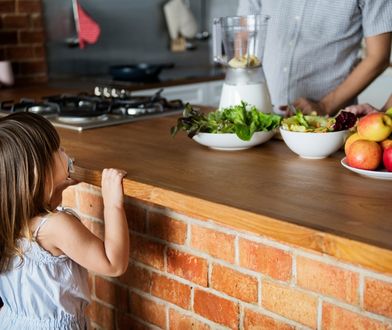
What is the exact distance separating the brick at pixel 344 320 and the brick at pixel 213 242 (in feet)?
0.87

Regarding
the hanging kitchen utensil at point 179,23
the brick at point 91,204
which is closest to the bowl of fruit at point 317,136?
the brick at point 91,204

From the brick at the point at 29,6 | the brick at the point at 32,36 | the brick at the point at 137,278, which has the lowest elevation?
the brick at the point at 137,278

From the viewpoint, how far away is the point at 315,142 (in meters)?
1.42

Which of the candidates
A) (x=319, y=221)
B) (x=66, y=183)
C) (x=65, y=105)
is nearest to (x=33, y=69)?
→ (x=65, y=105)

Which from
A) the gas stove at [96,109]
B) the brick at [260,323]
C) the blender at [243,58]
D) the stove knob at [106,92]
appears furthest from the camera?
the stove knob at [106,92]

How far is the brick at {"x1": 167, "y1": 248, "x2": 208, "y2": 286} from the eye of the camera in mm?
1523

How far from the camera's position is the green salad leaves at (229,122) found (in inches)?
60.9

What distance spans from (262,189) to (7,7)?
2.41 m

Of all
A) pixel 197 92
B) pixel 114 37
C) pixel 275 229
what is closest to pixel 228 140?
pixel 275 229

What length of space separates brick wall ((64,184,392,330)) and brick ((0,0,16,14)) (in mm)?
1698

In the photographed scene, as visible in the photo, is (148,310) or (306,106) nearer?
(148,310)

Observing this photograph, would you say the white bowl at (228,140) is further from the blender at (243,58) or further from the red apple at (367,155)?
the red apple at (367,155)

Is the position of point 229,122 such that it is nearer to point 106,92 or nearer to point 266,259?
point 266,259

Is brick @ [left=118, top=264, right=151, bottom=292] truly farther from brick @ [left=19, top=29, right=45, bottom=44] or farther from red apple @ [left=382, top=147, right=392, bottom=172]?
brick @ [left=19, top=29, right=45, bottom=44]
